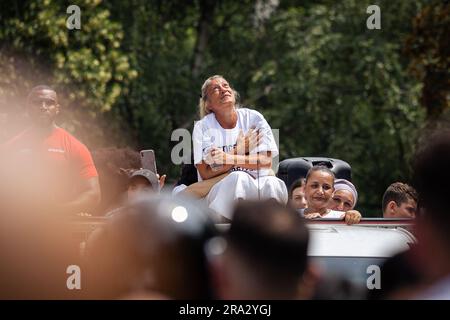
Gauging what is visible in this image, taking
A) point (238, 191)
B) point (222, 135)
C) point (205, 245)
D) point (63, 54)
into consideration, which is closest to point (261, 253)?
point (205, 245)

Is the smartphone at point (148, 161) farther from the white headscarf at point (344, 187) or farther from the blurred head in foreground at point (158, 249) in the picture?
the blurred head in foreground at point (158, 249)

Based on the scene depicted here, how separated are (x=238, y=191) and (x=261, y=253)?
10.5ft

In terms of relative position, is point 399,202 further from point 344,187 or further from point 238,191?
point 238,191

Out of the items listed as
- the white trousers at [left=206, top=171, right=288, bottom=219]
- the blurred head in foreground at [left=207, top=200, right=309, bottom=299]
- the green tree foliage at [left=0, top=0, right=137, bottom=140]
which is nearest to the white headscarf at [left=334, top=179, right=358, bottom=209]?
the white trousers at [left=206, top=171, right=288, bottom=219]

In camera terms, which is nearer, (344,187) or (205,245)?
(205,245)

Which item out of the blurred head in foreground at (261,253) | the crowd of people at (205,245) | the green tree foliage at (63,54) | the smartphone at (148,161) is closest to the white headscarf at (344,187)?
the smartphone at (148,161)

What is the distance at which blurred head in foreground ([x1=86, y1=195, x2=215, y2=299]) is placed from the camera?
2895mm

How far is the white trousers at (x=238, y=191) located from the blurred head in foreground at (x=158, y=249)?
3080 mm

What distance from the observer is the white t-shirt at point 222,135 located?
21.4 ft

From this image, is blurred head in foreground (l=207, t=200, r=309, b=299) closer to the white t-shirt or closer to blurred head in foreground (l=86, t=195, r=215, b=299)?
blurred head in foreground (l=86, t=195, r=215, b=299)

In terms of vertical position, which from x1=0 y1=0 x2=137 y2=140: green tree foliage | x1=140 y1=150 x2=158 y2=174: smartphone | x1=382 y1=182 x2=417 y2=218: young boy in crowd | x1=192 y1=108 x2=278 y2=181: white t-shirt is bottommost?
x1=382 y1=182 x2=417 y2=218: young boy in crowd

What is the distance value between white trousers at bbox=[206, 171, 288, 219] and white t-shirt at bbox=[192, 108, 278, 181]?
10.3 inches

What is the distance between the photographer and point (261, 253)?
2969mm
